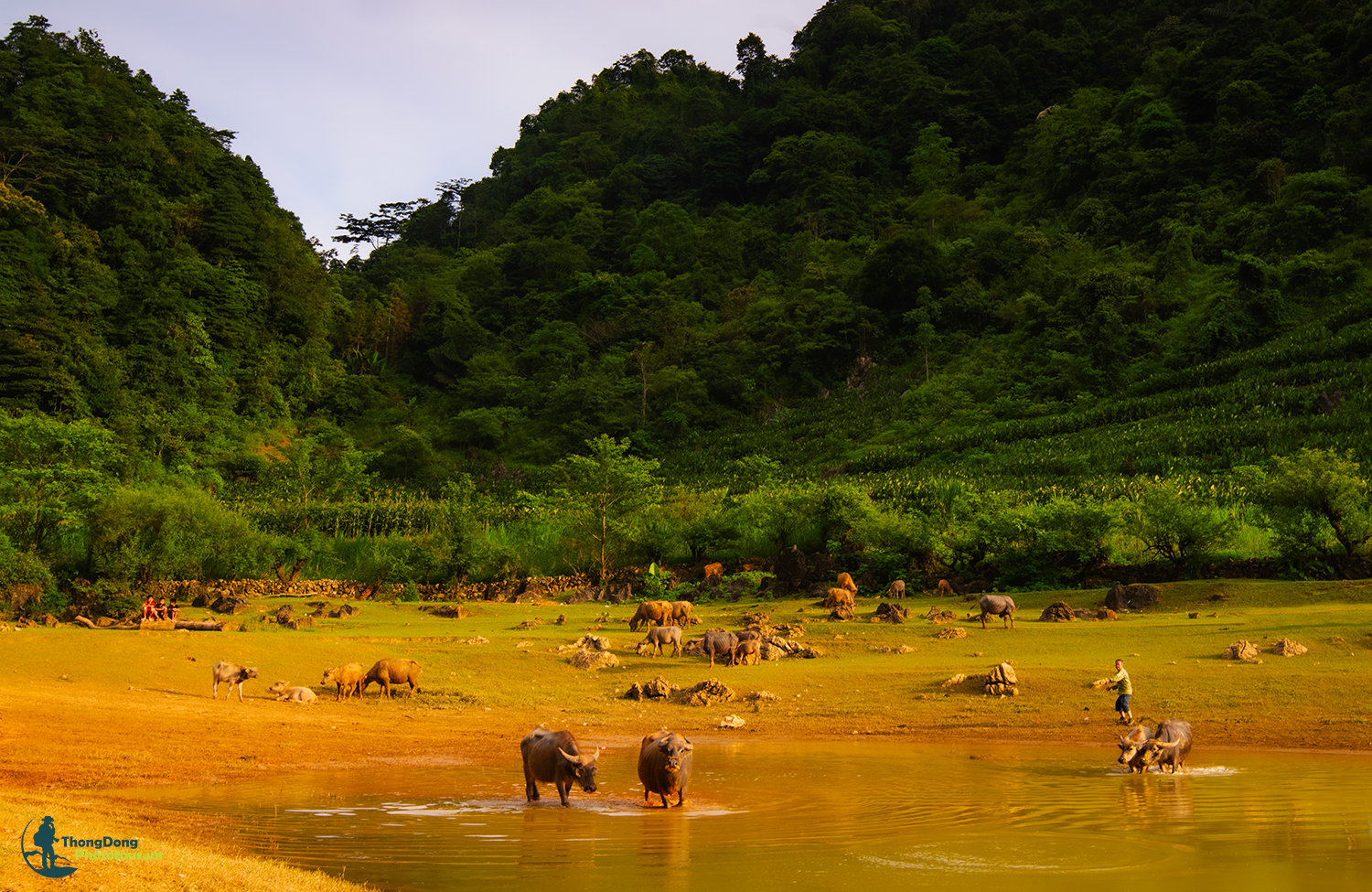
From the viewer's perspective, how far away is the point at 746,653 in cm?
2009

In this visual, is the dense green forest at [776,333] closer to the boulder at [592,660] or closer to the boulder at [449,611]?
the boulder at [449,611]

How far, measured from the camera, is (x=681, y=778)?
9648mm

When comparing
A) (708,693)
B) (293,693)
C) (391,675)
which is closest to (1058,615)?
(708,693)

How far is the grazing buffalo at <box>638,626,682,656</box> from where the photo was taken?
20.2 metres

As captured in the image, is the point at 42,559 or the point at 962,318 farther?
the point at 962,318

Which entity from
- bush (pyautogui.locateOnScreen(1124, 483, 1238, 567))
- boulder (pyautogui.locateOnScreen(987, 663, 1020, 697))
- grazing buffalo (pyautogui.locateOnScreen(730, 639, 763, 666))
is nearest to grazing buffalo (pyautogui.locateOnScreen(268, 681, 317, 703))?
grazing buffalo (pyautogui.locateOnScreen(730, 639, 763, 666))

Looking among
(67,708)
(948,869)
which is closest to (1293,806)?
(948,869)

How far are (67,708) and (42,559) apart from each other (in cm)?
1810

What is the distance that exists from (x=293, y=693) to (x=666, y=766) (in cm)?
916

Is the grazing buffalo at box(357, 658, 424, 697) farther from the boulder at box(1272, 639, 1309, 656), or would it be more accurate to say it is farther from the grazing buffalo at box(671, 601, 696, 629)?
the boulder at box(1272, 639, 1309, 656)

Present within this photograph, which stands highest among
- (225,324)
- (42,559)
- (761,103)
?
(761,103)

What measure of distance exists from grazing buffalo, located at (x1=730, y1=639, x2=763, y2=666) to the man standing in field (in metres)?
6.99

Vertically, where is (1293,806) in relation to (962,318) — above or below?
below

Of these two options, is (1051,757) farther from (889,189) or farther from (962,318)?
(889,189)
